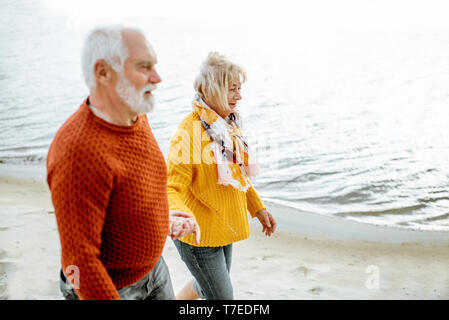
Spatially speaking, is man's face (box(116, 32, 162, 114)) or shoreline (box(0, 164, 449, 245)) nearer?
man's face (box(116, 32, 162, 114))

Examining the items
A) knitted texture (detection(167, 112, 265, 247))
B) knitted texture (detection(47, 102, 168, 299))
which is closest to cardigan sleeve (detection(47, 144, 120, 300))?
knitted texture (detection(47, 102, 168, 299))

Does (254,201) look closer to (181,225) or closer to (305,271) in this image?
(181,225)

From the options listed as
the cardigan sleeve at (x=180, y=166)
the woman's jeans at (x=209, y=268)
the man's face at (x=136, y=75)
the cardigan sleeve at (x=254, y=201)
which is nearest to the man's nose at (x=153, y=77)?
the man's face at (x=136, y=75)

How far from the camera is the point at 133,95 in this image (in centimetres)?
147

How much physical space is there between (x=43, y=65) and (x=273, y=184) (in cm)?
1308

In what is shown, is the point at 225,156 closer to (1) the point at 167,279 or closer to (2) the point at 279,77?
(1) the point at 167,279

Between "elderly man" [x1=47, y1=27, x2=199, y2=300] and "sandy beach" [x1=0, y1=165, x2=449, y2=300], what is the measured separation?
6.58ft

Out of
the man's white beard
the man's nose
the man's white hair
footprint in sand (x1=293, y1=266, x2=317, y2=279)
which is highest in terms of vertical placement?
the man's white hair

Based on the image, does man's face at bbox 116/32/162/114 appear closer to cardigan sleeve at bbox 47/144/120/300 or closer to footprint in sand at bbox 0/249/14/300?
cardigan sleeve at bbox 47/144/120/300

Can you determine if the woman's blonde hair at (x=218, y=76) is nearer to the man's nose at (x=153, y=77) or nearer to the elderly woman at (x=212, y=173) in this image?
the elderly woman at (x=212, y=173)

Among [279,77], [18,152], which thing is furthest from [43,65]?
[18,152]

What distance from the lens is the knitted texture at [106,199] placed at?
1.32 meters

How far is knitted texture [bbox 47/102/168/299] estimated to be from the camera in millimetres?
1319

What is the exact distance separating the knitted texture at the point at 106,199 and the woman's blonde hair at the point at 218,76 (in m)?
0.59
